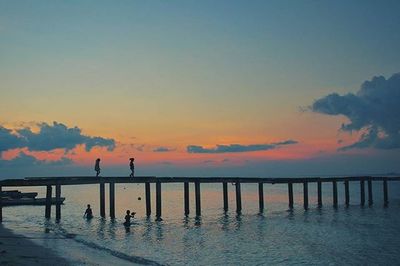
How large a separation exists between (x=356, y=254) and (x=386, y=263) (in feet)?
7.74

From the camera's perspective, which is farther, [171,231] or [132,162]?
[132,162]

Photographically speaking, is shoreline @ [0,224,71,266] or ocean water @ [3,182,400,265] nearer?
shoreline @ [0,224,71,266]

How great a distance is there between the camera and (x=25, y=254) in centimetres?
1816

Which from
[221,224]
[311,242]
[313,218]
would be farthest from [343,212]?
[311,242]

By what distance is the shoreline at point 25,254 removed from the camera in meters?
16.6

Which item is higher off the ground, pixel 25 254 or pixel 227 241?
pixel 25 254

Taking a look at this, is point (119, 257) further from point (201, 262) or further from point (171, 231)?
point (171, 231)

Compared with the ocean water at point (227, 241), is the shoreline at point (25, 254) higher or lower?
higher

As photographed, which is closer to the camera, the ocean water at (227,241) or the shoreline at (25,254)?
the shoreline at (25,254)

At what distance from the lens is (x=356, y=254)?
2392 centimetres

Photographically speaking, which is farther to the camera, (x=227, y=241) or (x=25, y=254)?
(x=227, y=241)

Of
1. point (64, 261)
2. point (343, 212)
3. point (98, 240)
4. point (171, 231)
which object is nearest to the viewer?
point (64, 261)

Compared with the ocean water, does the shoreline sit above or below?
above

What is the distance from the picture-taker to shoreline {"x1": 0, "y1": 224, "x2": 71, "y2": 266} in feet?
54.3
